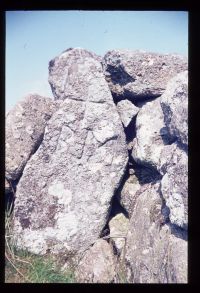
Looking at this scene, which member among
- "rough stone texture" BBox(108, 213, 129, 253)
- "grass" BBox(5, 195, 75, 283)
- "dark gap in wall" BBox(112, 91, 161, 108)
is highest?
"dark gap in wall" BBox(112, 91, 161, 108)

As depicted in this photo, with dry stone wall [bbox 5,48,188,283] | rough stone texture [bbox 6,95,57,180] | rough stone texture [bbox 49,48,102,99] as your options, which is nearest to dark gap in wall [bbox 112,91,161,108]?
dry stone wall [bbox 5,48,188,283]

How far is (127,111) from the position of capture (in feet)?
12.0

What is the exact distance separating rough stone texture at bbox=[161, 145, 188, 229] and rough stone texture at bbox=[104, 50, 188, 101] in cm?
77

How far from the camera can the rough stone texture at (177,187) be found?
2857mm

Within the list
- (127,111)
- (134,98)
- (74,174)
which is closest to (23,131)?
(74,174)

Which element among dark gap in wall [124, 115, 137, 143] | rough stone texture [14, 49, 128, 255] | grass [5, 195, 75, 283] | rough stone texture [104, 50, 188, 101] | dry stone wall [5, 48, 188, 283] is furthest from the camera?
dark gap in wall [124, 115, 137, 143]

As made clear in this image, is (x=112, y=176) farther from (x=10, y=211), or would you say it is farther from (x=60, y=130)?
(x=10, y=211)

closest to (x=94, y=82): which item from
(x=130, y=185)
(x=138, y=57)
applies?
(x=138, y=57)

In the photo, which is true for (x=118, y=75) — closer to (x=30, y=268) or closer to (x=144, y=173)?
(x=144, y=173)

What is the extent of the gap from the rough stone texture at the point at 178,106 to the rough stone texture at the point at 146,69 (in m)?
0.46

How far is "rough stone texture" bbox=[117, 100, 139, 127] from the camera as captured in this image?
11.9ft

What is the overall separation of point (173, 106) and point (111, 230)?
1378mm

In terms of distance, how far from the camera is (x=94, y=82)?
3.59 metres

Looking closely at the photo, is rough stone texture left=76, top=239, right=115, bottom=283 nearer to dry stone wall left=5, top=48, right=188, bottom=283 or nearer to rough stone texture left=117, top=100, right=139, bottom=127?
dry stone wall left=5, top=48, right=188, bottom=283
